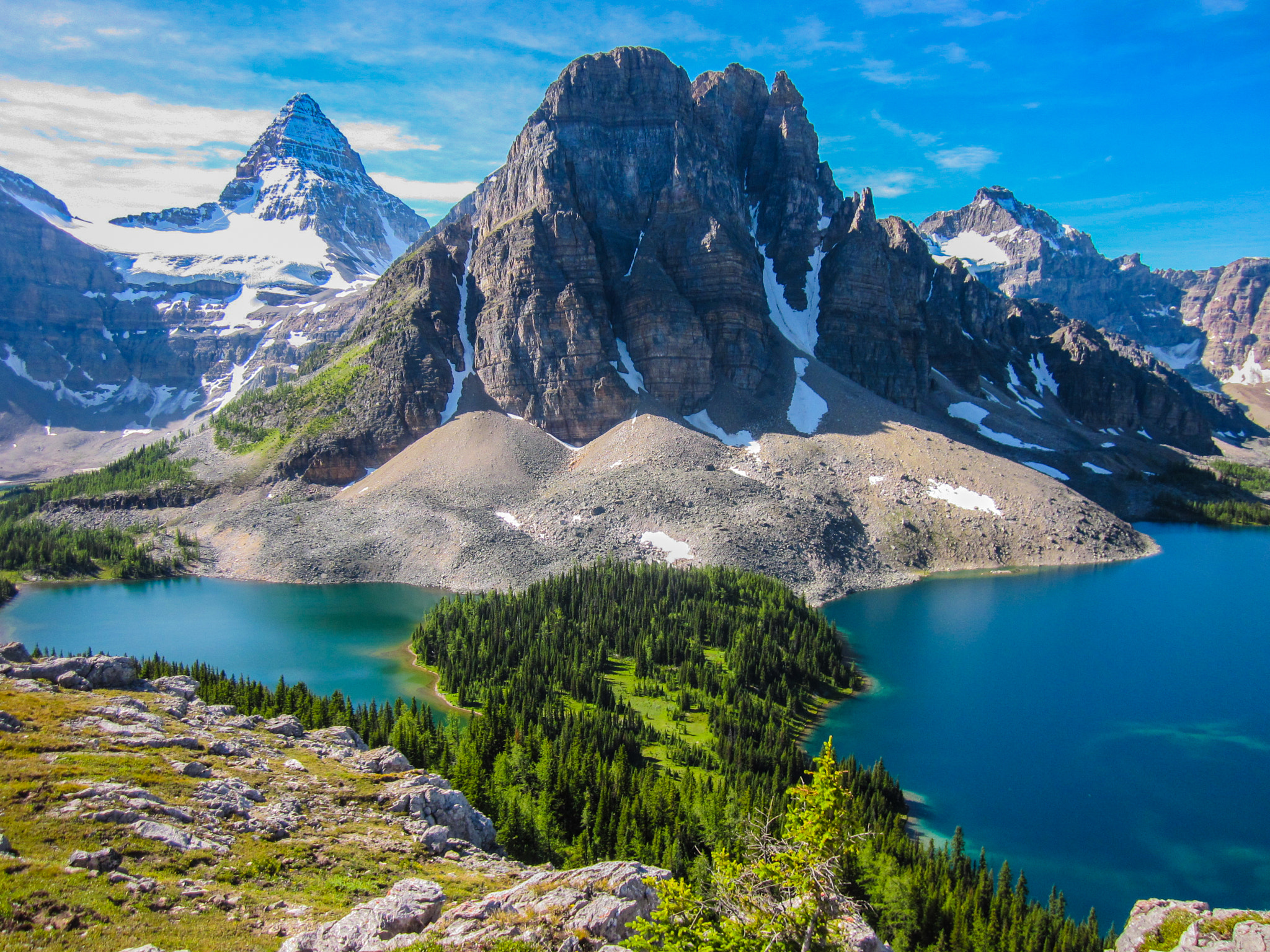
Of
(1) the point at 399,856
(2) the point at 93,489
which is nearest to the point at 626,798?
(1) the point at 399,856

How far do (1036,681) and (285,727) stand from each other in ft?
154

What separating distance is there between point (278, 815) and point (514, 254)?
94508 mm

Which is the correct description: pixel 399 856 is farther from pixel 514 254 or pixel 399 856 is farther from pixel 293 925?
pixel 514 254

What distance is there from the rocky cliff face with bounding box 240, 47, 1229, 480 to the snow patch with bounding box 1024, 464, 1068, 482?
62.1ft

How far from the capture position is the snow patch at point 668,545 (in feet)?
250

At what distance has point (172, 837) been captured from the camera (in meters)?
20.2

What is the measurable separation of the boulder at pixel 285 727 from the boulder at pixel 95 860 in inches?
554

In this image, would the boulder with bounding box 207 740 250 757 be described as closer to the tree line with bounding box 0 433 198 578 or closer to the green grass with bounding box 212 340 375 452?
the tree line with bounding box 0 433 198 578

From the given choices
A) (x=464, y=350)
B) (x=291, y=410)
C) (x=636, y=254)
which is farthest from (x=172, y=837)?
(x=636, y=254)

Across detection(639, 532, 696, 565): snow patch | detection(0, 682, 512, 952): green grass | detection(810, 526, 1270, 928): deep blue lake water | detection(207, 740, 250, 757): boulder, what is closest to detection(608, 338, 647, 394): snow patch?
detection(639, 532, 696, 565): snow patch

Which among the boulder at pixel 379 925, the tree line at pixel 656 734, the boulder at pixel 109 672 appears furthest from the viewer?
the boulder at pixel 109 672

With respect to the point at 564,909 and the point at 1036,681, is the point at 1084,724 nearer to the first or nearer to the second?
the point at 1036,681

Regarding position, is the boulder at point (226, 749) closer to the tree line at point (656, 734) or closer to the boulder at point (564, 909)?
the tree line at point (656, 734)

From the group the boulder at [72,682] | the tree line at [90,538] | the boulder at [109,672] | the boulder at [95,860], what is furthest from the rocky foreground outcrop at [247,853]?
the tree line at [90,538]
